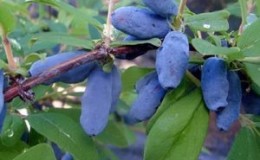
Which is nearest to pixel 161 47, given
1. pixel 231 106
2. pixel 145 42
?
pixel 145 42

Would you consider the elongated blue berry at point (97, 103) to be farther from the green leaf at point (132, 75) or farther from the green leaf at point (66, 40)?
the green leaf at point (132, 75)

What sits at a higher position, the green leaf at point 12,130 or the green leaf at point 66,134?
the green leaf at point 66,134

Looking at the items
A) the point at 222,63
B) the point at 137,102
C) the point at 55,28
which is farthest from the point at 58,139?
the point at 55,28

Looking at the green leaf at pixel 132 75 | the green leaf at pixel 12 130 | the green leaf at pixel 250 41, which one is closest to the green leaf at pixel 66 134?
the green leaf at pixel 12 130

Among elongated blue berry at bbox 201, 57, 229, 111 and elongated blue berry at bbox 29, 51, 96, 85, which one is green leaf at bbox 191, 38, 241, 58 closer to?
elongated blue berry at bbox 201, 57, 229, 111

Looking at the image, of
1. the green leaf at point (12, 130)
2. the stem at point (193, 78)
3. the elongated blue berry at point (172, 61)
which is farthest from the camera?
the green leaf at point (12, 130)

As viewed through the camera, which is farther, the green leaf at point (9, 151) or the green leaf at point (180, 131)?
the green leaf at point (9, 151)
